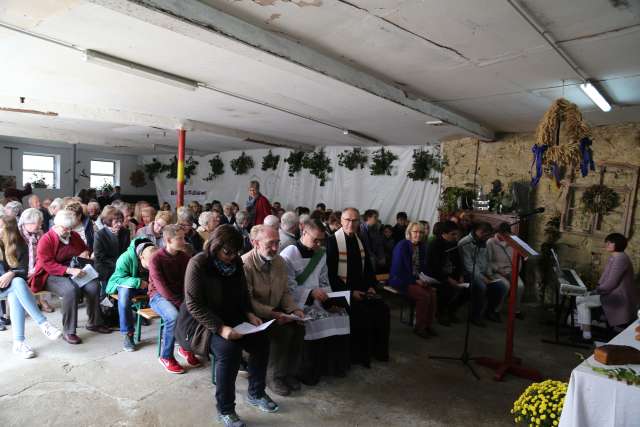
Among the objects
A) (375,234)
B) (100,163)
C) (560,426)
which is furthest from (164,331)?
(100,163)

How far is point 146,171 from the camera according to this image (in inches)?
590

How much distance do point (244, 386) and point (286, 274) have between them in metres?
0.94

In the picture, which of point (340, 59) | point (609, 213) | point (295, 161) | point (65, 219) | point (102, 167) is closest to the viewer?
point (340, 59)

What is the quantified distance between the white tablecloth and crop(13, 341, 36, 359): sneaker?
154 inches

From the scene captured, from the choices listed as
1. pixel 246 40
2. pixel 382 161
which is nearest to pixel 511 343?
pixel 246 40

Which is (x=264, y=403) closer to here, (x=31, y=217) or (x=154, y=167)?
(x=31, y=217)

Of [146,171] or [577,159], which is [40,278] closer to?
[577,159]

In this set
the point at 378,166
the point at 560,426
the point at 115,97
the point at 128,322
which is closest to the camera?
the point at 560,426

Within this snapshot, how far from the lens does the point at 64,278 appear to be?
3840 millimetres

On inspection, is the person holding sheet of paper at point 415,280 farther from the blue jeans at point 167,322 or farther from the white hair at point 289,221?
the blue jeans at point 167,322

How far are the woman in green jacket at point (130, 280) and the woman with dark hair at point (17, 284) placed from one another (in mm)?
587

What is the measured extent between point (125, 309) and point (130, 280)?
0.27 metres

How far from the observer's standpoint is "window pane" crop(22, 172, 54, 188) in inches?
485

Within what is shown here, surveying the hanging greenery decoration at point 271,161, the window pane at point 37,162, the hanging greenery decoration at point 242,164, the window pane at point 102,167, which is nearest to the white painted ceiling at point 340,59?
the hanging greenery decoration at point 271,161
